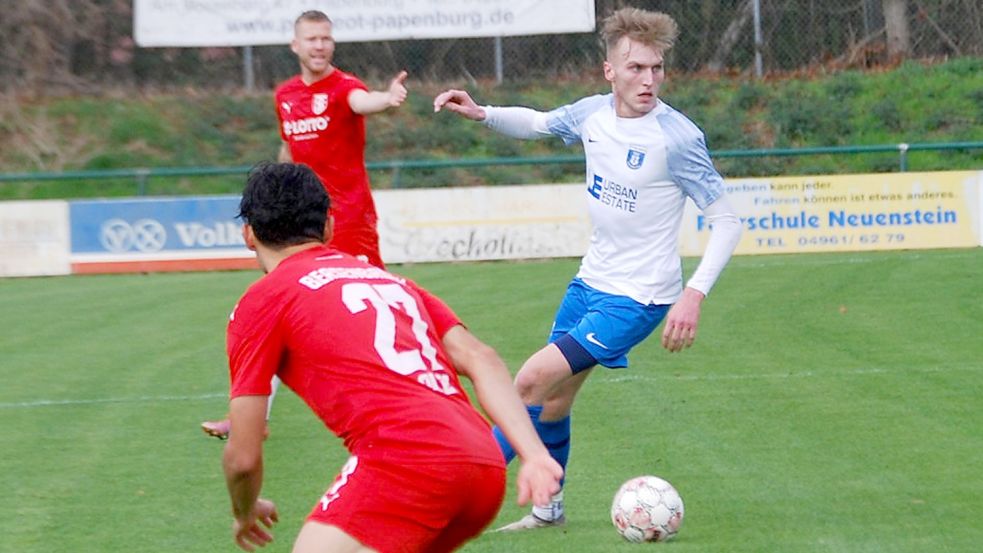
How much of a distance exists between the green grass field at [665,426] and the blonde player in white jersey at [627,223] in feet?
1.82

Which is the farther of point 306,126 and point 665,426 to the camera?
point 665,426

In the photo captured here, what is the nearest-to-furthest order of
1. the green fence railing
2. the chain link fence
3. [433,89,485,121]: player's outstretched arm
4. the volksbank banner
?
[433,89,485,121]: player's outstretched arm
the green fence railing
the volksbank banner
the chain link fence

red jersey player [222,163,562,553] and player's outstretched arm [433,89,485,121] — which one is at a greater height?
player's outstretched arm [433,89,485,121]

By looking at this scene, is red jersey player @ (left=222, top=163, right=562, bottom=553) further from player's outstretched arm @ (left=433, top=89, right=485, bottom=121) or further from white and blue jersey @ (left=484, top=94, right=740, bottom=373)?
player's outstretched arm @ (left=433, top=89, right=485, bottom=121)

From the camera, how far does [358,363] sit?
3.45 metres

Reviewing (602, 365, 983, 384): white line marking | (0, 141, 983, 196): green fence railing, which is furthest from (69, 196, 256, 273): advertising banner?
(602, 365, 983, 384): white line marking

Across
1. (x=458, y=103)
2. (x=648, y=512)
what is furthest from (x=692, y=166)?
→ (x=648, y=512)

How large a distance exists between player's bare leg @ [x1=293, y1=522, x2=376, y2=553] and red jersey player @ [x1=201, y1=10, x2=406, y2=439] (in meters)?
4.48

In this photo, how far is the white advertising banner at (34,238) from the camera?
60.8 feet

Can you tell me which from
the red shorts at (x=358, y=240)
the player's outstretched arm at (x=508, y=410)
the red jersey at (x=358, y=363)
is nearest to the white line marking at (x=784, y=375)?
the red shorts at (x=358, y=240)

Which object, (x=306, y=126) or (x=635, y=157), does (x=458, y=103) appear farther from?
(x=306, y=126)

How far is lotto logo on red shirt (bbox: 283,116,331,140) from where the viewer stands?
25.9ft

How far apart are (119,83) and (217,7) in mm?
2904

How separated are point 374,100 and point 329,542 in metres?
4.39
